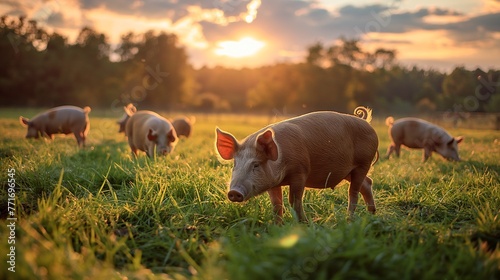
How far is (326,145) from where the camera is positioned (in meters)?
4.16

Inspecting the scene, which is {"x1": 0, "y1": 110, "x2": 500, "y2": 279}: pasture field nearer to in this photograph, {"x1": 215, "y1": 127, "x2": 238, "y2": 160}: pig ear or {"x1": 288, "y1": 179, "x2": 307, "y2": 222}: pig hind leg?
{"x1": 288, "y1": 179, "x2": 307, "y2": 222}: pig hind leg

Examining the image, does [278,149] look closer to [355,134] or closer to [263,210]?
[263,210]

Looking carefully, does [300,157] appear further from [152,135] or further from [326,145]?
[152,135]

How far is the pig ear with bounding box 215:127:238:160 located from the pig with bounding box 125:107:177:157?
468 cm

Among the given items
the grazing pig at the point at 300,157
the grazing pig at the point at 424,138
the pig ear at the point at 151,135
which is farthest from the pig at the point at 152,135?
Result: the grazing pig at the point at 424,138

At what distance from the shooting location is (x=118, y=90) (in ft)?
165

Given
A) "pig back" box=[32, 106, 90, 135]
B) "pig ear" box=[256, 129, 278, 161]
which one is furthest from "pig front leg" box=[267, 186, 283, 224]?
"pig back" box=[32, 106, 90, 135]

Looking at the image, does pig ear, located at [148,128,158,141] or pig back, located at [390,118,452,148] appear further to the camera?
pig back, located at [390,118,452,148]

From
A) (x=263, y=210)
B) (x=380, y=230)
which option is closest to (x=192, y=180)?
(x=263, y=210)

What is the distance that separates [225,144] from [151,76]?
173 feet

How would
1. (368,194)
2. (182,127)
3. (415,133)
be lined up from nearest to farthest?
(368,194) < (415,133) < (182,127)

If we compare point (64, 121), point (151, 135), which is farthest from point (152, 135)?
point (64, 121)

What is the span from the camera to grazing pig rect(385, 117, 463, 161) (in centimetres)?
1064

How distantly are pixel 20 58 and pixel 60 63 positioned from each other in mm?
4214
